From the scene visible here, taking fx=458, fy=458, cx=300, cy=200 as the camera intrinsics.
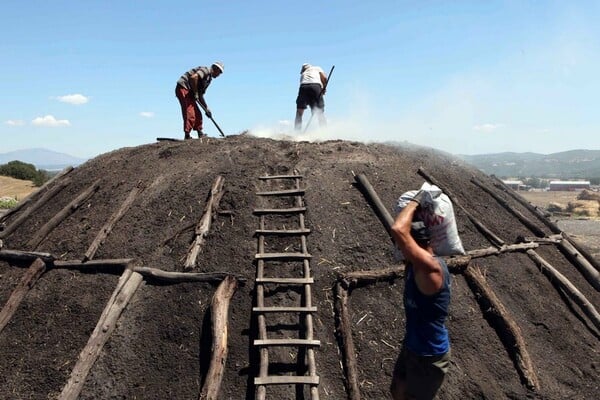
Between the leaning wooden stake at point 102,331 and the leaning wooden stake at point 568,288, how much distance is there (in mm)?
6299

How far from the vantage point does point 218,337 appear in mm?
5391

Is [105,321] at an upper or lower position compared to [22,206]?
lower

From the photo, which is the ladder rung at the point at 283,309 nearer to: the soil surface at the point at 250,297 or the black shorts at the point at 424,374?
the soil surface at the point at 250,297

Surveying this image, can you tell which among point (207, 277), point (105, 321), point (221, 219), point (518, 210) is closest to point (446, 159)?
point (518, 210)

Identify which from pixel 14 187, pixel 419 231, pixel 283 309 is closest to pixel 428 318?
pixel 419 231

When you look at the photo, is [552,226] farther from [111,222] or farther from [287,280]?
[111,222]

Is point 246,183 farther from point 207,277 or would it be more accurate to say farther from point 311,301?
point 311,301

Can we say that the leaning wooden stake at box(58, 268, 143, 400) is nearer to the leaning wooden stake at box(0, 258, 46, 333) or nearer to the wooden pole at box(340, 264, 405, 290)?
the leaning wooden stake at box(0, 258, 46, 333)

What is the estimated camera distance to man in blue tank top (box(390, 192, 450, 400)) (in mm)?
3430

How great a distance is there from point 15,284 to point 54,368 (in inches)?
80.1

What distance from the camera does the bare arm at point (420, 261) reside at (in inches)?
133

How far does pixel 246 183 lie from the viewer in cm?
763

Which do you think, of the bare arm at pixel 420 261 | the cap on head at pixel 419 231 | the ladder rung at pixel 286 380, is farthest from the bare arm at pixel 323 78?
the bare arm at pixel 420 261

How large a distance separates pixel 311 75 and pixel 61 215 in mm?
6434
